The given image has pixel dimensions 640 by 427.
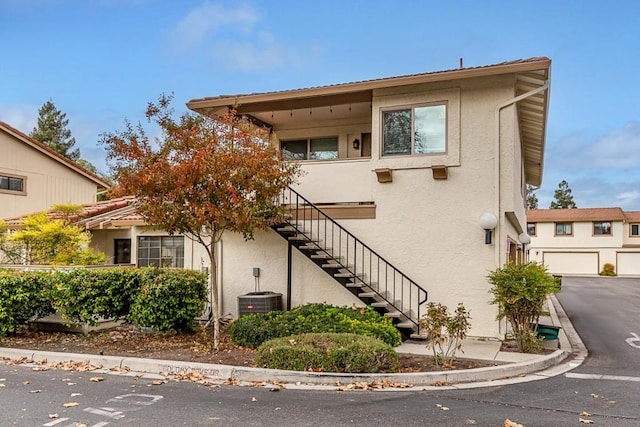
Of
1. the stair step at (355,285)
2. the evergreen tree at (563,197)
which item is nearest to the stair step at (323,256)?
the stair step at (355,285)

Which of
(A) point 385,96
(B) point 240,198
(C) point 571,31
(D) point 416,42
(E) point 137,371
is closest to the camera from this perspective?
(E) point 137,371

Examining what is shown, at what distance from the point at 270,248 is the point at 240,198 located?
3.39m

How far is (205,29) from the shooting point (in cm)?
1930

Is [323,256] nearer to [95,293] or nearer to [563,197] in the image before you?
[95,293]

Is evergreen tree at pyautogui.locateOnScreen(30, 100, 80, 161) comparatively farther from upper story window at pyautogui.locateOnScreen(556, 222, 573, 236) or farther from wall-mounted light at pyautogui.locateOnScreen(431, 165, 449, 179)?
wall-mounted light at pyautogui.locateOnScreen(431, 165, 449, 179)

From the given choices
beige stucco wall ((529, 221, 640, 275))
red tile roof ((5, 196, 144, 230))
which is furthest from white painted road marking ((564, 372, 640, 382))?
beige stucco wall ((529, 221, 640, 275))

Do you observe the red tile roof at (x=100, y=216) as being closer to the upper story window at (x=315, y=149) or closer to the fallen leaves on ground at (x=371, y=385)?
the upper story window at (x=315, y=149)

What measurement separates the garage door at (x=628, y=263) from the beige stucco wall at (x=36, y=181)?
3992 cm

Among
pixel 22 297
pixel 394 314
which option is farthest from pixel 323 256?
pixel 22 297

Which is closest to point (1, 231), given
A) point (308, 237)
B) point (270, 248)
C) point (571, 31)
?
point (270, 248)

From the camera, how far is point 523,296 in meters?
8.31

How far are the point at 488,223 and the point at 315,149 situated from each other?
566 cm

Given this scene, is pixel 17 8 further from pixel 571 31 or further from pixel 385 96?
pixel 571 31

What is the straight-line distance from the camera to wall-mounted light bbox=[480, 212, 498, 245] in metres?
9.73
